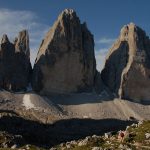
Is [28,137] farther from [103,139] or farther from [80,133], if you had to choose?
[103,139]

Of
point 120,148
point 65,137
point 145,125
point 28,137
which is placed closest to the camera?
point 120,148

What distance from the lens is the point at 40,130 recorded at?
Result: 7539 inches

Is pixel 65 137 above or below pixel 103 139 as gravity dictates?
below

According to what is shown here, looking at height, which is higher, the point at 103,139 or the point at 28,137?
the point at 103,139

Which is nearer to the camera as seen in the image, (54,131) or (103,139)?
(103,139)

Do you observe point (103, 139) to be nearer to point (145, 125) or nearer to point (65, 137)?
point (145, 125)

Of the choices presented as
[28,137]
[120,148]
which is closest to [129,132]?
[120,148]

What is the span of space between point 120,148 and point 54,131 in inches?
6370

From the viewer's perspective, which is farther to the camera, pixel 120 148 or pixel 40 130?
pixel 40 130

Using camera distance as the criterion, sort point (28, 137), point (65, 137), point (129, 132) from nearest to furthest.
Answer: point (129, 132)
point (28, 137)
point (65, 137)

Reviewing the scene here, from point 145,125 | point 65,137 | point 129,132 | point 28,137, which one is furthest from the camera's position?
point 65,137

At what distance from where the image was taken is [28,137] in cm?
17500

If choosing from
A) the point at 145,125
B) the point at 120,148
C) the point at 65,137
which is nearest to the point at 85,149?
the point at 120,148

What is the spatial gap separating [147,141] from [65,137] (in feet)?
501
